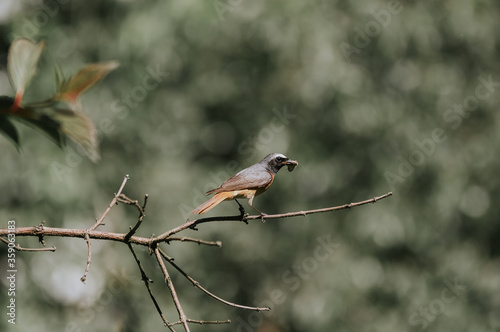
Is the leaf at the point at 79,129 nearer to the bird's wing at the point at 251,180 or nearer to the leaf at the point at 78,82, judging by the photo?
the leaf at the point at 78,82

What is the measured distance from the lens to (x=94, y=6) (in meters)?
6.64

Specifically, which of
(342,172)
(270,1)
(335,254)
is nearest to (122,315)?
(335,254)

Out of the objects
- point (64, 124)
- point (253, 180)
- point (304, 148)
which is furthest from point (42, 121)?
point (304, 148)

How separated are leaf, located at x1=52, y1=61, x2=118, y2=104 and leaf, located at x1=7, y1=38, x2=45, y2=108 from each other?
0.11 ft

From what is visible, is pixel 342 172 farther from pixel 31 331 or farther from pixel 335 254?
pixel 31 331

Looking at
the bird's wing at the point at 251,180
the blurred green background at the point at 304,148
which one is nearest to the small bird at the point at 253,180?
the bird's wing at the point at 251,180

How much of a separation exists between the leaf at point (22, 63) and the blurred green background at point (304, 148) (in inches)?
211

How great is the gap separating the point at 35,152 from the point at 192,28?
2251 millimetres

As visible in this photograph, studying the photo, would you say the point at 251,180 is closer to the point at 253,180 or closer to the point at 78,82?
the point at 253,180

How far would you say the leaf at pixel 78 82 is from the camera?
756 millimetres

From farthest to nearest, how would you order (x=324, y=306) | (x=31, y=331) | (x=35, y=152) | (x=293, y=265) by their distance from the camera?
(x=293, y=265)
(x=324, y=306)
(x=35, y=152)
(x=31, y=331)

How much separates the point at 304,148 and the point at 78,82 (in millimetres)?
5851

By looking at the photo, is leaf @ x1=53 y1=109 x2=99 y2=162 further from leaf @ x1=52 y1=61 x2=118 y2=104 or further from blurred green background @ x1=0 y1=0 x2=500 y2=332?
blurred green background @ x1=0 y1=0 x2=500 y2=332

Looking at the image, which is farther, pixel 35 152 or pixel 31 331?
pixel 35 152
